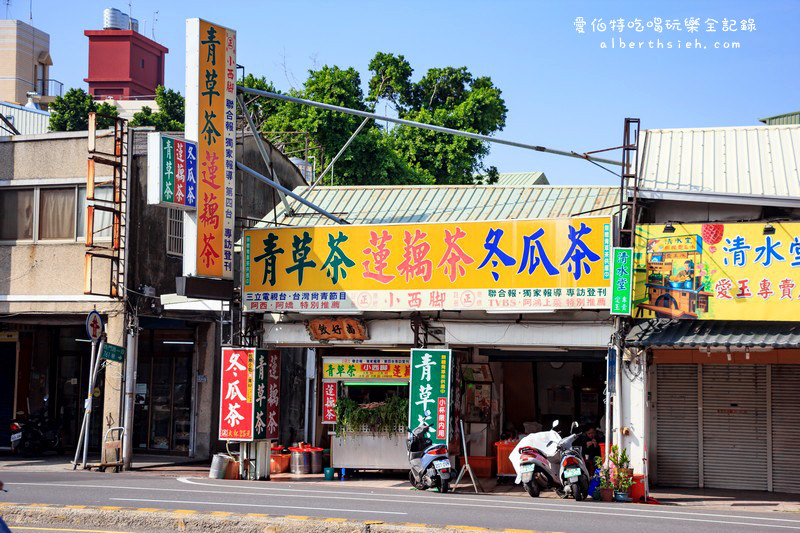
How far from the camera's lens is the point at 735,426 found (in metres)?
19.3

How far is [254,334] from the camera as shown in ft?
69.0

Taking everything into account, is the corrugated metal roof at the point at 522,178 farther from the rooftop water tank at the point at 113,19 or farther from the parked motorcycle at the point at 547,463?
the rooftop water tank at the point at 113,19

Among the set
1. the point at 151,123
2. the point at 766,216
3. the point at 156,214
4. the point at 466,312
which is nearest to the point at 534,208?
the point at 466,312

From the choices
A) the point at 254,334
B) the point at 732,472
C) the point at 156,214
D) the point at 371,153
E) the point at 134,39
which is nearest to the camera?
the point at 732,472

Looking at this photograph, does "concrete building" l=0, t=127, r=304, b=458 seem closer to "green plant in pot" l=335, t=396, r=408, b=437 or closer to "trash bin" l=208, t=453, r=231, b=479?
"trash bin" l=208, t=453, r=231, b=479

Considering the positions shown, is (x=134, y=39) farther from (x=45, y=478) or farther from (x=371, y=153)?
(x=45, y=478)

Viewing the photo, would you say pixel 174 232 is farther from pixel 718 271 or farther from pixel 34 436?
pixel 718 271

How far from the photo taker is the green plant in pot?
20297mm

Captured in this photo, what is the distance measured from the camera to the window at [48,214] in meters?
23.3

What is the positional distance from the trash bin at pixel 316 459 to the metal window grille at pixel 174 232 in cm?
658

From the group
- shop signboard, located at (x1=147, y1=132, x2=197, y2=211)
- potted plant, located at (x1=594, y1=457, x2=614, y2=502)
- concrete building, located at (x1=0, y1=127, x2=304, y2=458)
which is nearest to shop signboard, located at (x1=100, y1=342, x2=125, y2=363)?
concrete building, located at (x1=0, y1=127, x2=304, y2=458)

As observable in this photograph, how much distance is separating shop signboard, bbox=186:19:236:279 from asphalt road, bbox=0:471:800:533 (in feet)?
15.7

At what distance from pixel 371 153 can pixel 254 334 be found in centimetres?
1742

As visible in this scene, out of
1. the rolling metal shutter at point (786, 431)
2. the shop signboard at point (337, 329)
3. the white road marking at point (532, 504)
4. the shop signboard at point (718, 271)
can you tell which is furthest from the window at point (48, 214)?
the rolling metal shutter at point (786, 431)
